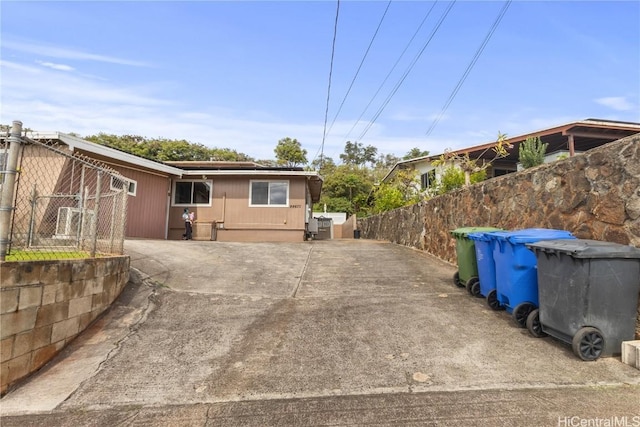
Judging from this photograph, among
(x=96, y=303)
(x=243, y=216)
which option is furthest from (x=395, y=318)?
(x=243, y=216)

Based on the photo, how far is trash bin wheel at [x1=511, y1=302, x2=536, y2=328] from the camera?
4.50 m

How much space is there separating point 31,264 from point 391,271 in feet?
21.5

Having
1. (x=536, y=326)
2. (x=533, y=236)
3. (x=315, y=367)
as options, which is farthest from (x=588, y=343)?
(x=315, y=367)

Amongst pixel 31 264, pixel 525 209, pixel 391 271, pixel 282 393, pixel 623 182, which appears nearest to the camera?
pixel 282 393

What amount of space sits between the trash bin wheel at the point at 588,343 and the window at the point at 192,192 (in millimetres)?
14208

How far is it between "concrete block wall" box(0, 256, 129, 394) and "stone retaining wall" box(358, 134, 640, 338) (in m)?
6.29

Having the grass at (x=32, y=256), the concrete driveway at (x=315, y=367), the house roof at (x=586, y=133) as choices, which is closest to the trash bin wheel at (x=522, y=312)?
the concrete driveway at (x=315, y=367)

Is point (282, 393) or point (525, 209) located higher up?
point (525, 209)

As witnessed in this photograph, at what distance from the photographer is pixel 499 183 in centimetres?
738

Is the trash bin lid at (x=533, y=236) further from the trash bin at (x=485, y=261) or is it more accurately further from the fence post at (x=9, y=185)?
the fence post at (x=9, y=185)

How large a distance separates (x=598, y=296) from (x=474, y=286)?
239 cm

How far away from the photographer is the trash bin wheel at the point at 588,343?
11.7 feet

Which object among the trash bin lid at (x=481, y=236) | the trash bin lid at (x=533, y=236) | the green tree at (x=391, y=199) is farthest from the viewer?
the green tree at (x=391, y=199)

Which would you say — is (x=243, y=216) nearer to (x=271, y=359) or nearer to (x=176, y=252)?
(x=176, y=252)
